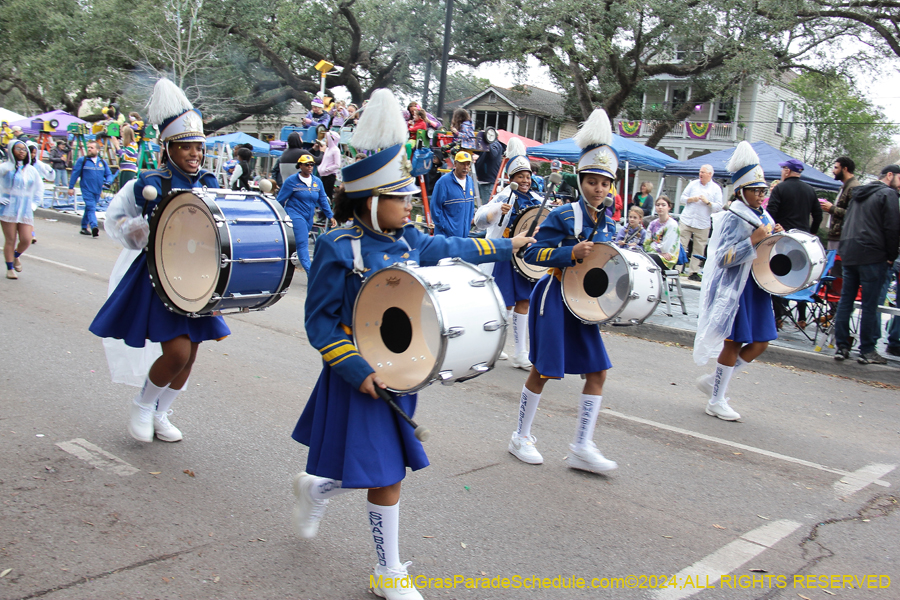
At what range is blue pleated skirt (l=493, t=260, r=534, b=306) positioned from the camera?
7403 millimetres

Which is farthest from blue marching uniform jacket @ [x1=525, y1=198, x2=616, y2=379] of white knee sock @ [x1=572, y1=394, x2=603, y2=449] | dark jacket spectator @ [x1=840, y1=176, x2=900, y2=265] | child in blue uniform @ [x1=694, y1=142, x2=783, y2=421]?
dark jacket spectator @ [x1=840, y1=176, x2=900, y2=265]

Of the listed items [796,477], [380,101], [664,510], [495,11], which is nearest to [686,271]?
[796,477]

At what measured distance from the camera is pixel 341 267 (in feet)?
9.86

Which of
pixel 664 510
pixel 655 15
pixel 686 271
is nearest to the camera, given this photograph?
pixel 664 510

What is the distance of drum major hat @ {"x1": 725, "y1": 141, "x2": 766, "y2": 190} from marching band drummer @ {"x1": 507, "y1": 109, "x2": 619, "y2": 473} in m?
1.98

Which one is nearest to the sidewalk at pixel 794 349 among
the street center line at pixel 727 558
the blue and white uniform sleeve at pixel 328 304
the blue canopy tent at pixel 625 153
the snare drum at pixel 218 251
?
the street center line at pixel 727 558

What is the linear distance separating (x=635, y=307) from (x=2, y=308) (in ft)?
23.3

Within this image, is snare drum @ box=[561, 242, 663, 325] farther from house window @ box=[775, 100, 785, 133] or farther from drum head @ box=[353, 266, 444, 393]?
house window @ box=[775, 100, 785, 133]

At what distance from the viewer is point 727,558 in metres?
3.62

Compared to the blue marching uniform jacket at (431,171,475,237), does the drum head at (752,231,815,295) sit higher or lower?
lower

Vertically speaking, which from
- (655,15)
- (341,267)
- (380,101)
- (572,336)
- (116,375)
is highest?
(655,15)

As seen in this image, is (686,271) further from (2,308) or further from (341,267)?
(341,267)

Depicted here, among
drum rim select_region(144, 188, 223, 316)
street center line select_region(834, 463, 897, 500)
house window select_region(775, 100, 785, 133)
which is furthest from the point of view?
house window select_region(775, 100, 785, 133)

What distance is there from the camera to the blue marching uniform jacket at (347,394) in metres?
2.88
